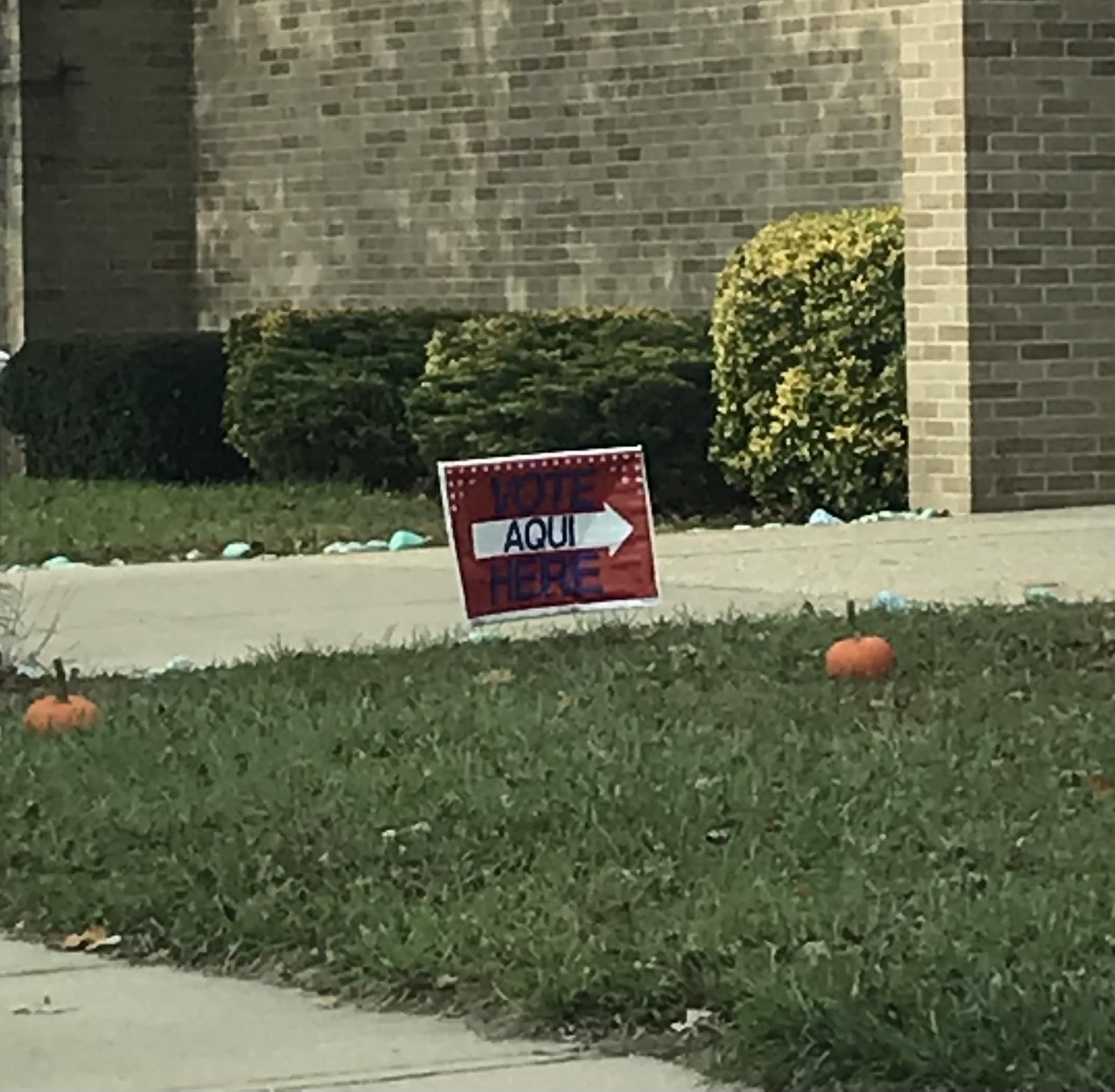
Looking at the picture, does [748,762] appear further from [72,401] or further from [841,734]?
[72,401]

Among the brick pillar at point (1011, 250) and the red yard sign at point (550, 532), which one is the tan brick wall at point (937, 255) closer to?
the brick pillar at point (1011, 250)

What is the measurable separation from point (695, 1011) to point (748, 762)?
2.13 meters

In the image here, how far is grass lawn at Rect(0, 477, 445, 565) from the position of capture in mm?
14578

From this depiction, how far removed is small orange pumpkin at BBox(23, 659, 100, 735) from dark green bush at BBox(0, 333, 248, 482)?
9.95 metres

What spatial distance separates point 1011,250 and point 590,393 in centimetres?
256

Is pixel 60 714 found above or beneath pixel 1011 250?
beneath

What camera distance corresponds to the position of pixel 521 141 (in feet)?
60.0

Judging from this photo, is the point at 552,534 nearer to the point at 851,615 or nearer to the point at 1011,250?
the point at 851,615

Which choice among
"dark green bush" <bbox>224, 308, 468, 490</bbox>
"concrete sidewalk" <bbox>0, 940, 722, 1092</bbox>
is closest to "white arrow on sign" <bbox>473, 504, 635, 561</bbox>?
"concrete sidewalk" <bbox>0, 940, 722, 1092</bbox>

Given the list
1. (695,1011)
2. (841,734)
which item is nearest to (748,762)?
(841,734)

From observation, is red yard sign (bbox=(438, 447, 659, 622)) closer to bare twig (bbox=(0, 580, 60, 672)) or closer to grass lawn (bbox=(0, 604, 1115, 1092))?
grass lawn (bbox=(0, 604, 1115, 1092))

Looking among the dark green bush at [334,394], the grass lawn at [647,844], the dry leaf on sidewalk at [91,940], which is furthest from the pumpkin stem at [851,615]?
the dark green bush at [334,394]

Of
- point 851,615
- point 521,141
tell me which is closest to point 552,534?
point 851,615

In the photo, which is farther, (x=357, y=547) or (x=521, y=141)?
(x=521, y=141)
